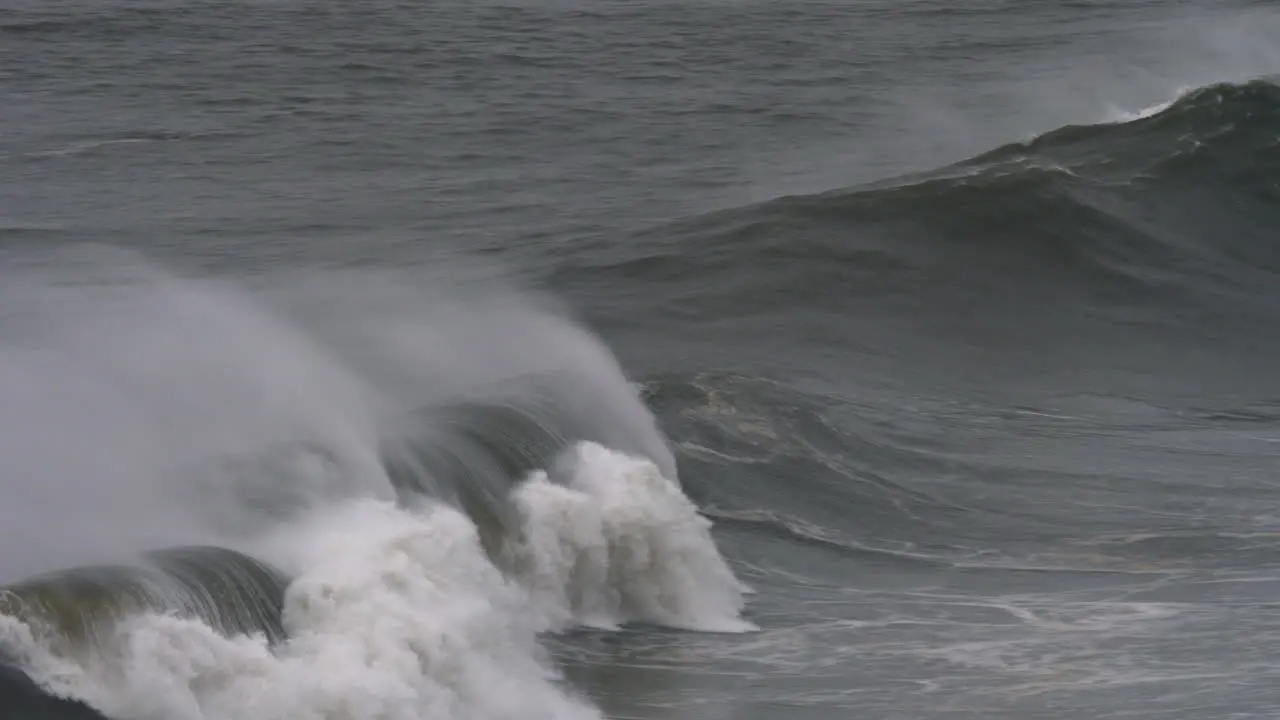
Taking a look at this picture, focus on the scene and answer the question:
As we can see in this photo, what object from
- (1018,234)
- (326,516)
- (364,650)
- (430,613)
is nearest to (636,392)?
(326,516)

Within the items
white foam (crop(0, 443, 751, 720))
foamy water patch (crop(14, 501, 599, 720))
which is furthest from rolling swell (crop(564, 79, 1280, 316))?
foamy water patch (crop(14, 501, 599, 720))

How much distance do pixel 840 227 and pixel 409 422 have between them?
11115mm

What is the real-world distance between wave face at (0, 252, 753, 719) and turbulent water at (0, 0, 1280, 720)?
35 millimetres

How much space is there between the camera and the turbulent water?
10406 millimetres

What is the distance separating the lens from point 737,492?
1543 centimetres

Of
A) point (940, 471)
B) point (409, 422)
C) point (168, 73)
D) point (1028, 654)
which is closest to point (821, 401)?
point (940, 471)

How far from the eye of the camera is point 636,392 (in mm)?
16844

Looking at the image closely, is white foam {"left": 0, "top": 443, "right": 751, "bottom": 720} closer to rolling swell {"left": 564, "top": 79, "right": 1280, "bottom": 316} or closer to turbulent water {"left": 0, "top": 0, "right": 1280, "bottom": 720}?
turbulent water {"left": 0, "top": 0, "right": 1280, "bottom": 720}

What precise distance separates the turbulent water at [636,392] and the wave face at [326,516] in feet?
0.11

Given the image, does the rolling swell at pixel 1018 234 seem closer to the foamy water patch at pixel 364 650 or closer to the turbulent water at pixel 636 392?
the turbulent water at pixel 636 392

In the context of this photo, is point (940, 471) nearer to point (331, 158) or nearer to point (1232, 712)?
point (1232, 712)

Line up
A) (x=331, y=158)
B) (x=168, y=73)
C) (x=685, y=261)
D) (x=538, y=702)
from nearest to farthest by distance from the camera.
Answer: (x=538, y=702), (x=685, y=261), (x=331, y=158), (x=168, y=73)

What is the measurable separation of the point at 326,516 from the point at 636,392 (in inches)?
238

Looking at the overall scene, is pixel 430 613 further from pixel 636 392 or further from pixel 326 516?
pixel 636 392
